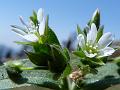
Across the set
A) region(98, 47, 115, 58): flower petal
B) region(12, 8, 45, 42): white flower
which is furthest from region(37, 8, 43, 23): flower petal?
region(98, 47, 115, 58): flower petal

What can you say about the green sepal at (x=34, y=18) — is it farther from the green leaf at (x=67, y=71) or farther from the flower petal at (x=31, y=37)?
the green leaf at (x=67, y=71)

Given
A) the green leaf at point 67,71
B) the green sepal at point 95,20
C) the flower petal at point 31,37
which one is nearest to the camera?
the green leaf at point 67,71

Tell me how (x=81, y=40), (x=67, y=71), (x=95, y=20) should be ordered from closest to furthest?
(x=67, y=71), (x=81, y=40), (x=95, y=20)

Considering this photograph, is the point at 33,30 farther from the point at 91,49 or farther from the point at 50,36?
the point at 91,49

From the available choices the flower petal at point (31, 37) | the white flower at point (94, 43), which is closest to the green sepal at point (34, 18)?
the flower petal at point (31, 37)

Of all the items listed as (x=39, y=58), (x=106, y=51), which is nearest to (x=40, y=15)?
(x=39, y=58)

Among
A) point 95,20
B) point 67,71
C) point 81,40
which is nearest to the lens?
point 67,71
